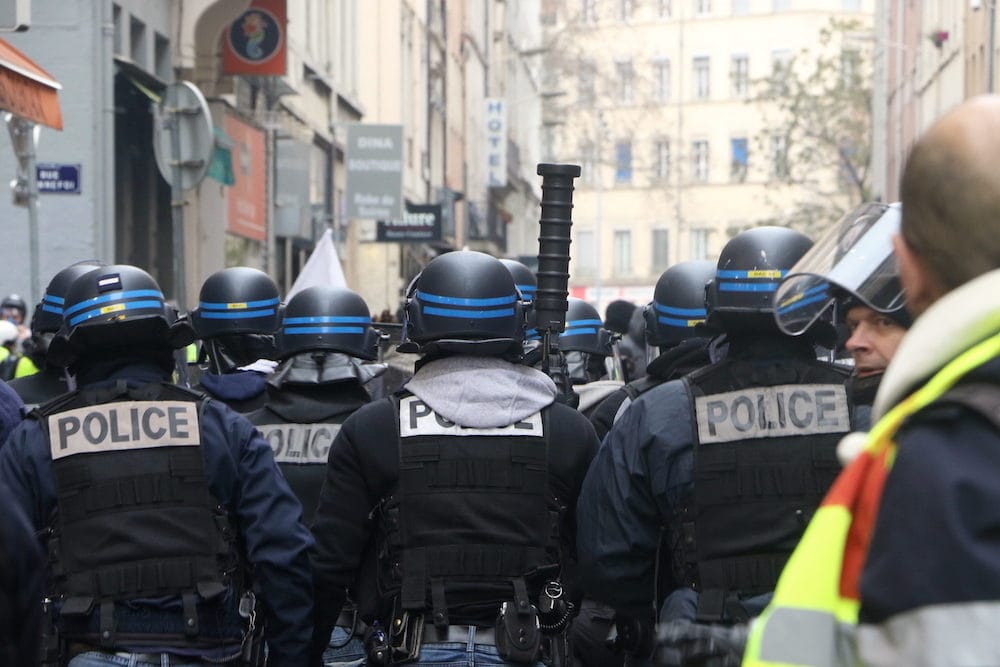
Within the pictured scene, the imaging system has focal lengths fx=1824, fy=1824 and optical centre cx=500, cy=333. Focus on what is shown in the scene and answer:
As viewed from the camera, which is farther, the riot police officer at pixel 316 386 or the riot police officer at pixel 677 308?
the riot police officer at pixel 677 308

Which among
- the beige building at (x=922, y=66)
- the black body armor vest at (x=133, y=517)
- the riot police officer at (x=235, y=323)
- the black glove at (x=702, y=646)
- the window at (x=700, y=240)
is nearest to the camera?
the black glove at (x=702, y=646)

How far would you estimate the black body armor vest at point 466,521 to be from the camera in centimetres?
488

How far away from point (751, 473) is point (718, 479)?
0.09 m

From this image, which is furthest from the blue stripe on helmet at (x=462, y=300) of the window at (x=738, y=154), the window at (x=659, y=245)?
the window at (x=659, y=245)

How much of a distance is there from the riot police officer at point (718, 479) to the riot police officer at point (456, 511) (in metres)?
0.19

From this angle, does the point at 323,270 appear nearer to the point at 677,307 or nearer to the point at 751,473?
the point at 677,307

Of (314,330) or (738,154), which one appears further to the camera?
(738,154)

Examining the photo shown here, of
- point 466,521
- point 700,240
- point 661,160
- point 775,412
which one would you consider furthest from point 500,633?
point 661,160

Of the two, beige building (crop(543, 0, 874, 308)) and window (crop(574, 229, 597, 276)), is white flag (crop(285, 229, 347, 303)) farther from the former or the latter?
window (crop(574, 229, 597, 276))

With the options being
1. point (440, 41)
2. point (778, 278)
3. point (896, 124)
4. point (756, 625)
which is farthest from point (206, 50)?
point (896, 124)

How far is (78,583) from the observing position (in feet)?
15.2

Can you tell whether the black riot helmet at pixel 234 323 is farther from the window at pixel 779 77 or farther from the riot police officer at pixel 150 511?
the window at pixel 779 77

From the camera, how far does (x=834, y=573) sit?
2.18m

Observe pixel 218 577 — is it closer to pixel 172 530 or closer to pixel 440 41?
pixel 172 530
